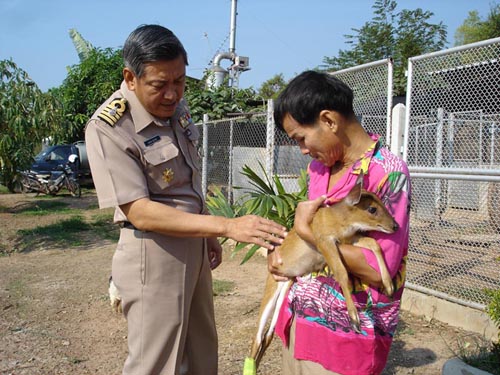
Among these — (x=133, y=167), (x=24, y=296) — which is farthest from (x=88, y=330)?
(x=133, y=167)

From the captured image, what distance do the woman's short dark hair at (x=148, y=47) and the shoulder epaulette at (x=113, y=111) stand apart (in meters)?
0.15

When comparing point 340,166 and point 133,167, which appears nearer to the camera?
point 340,166

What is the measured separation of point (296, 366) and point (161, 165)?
1.05 m

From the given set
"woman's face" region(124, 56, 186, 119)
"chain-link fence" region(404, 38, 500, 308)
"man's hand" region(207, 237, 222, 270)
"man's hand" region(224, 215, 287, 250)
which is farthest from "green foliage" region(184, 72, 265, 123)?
"man's hand" region(224, 215, 287, 250)

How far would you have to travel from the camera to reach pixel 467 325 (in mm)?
4531

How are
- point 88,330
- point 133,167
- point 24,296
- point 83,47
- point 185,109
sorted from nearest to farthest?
point 133,167 → point 185,109 → point 88,330 → point 24,296 → point 83,47

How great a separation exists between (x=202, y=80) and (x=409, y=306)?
39.1ft

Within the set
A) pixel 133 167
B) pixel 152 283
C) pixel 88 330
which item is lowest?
pixel 88 330

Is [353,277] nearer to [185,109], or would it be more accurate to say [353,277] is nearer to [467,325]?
[185,109]

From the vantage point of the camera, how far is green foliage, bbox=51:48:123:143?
1920cm

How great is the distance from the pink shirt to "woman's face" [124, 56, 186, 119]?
852 millimetres

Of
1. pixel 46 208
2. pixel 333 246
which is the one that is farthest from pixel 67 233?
pixel 333 246

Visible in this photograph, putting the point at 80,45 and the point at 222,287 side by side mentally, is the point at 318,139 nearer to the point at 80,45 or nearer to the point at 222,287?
the point at 222,287

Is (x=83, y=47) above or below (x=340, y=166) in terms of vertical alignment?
above
